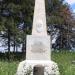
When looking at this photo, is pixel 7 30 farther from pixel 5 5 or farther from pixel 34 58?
pixel 34 58

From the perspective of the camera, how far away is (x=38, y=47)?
17203 mm

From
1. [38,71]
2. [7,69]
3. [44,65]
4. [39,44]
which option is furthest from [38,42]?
[38,71]

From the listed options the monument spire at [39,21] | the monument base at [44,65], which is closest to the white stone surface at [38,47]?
the monument spire at [39,21]

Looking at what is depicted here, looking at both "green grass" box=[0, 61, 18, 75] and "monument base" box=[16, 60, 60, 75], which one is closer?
"green grass" box=[0, 61, 18, 75]

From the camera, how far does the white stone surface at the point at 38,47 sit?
17.1 meters

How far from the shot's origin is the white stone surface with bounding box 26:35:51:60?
17.1 metres

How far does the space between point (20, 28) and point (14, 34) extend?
3174 millimetres

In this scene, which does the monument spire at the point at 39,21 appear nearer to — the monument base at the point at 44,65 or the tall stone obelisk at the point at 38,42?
the tall stone obelisk at the point at 38,42

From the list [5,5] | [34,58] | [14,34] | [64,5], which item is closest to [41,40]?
[34,58]

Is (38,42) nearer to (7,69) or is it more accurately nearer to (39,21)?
(39,21)

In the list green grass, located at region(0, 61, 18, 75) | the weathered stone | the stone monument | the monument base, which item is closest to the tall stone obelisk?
the stone monument

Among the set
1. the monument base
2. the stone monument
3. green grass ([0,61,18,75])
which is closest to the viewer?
green grass ([0,61,18,75])

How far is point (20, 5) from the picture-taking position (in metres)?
39.4

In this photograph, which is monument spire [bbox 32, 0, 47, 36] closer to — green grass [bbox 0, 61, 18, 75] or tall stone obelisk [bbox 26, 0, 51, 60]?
tall stone obelisk [bbox 26, 0, 51, 60]
